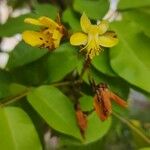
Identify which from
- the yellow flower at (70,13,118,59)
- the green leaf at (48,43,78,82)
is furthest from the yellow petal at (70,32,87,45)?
the green leaf at (48,43,78,82)

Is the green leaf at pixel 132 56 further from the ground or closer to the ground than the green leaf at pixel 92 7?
closer to the ground

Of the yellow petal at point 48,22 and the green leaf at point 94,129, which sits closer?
the yellow petal at point 48,22

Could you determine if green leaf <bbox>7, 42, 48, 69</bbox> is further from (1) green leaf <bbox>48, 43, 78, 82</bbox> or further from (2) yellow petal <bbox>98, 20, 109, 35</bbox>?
(2) yellow petal <bbox>98, 20, 109, 35</bbox>

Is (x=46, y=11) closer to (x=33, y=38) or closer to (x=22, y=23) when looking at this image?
(x=22, y=23)

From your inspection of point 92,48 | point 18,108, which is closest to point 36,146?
point 18,108

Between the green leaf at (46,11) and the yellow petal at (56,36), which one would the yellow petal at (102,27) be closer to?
the yellow petal at (56,36)

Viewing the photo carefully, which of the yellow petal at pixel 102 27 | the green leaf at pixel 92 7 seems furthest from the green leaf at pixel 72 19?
the yellow petal at pixel 102 27

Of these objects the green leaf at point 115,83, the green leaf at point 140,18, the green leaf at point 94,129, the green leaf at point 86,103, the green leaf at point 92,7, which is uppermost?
the green leaf at point 92,7
